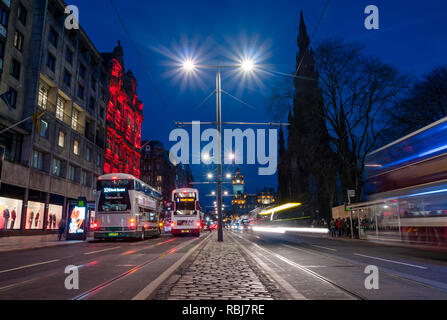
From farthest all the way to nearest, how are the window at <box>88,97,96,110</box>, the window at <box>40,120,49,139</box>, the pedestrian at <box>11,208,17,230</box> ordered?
the window at <box>88,97,96,110</box> < the window at <box>40,120,49,139</box> < the pedestrian at <box>11,208,17,230</box>

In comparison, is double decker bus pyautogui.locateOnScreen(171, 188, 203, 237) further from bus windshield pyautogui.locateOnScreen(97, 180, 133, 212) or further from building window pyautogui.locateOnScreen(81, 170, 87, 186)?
building window pyautogui.locateOnScreen(81, 170, 87, 186)

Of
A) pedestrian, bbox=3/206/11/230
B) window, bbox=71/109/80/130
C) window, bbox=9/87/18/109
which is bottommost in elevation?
pedestrian, bbox=3/206/11/230

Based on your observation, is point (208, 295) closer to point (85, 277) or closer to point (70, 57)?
point (85, 277)

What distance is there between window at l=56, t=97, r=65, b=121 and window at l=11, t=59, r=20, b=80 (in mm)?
6329

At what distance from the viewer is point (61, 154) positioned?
34.4 meters

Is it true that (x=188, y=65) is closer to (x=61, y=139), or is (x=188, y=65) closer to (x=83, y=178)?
(x=61, y=139)

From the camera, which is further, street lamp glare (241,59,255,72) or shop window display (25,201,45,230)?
shop window display (25,201,45,230)

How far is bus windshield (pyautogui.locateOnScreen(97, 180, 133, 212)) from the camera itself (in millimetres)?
21016

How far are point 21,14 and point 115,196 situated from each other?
64.8 feet

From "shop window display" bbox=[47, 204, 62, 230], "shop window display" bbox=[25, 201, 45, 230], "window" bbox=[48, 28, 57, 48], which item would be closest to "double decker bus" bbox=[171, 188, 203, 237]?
"shop window display" bbox=[25, 201, 45, 230]

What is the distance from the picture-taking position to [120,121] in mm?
55344

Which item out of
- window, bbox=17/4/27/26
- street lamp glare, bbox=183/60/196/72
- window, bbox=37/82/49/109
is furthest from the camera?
window, bbox=37/82/49/109

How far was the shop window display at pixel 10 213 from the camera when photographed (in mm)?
25484
